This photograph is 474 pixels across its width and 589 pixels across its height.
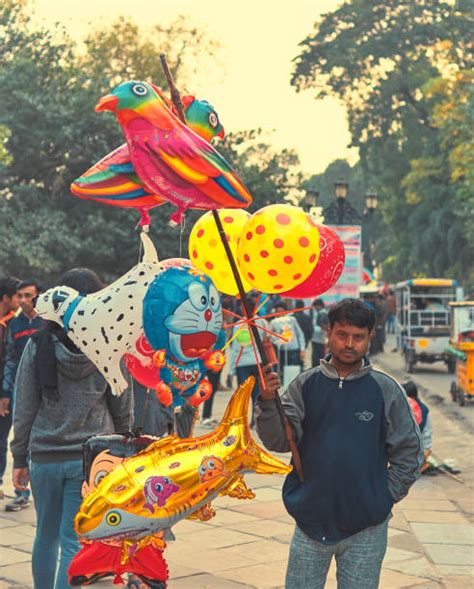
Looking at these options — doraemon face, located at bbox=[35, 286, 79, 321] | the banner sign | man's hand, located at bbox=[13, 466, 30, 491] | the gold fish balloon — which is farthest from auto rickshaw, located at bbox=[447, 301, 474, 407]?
the gold fish balloon

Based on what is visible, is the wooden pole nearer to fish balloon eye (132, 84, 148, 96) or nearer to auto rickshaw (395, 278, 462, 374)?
fish balloon eye (132, 84, 148, 96)

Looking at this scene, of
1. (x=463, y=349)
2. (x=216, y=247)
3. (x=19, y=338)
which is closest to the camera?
(x=216, y=247)

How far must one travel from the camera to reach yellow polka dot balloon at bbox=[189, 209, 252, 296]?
16.1 feet

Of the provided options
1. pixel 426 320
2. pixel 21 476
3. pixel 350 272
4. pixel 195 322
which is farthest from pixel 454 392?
pixel 195 322

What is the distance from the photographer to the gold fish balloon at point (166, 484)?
12.9 feet

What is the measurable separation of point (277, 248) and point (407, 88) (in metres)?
40.3

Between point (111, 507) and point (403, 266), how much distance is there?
161 feet

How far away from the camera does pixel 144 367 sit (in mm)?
4246

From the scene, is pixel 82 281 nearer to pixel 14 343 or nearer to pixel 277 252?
pixel 277 252

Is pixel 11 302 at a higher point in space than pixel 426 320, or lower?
higher

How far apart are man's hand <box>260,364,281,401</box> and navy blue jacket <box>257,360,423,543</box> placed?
43 millimetres

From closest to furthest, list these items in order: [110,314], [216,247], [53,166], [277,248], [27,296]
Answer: [110,314]
[277,248]
[216,247]
[27,296]
[53,166]

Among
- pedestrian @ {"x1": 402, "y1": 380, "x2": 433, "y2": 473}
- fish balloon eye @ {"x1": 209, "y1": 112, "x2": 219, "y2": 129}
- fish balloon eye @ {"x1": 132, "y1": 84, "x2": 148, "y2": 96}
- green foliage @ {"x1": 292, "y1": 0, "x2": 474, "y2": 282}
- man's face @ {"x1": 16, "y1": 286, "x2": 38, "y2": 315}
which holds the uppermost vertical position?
green foliage @ {"x1": 292, "y1": 0, "x2": 474, "y2": 282}

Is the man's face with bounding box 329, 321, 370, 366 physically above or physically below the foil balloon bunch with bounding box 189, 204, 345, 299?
below
